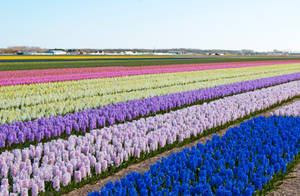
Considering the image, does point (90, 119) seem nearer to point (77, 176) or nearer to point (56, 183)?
point (77, 176)

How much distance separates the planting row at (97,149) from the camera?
19.2ft

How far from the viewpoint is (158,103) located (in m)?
13.4

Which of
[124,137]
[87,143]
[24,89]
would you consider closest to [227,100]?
[124,137]

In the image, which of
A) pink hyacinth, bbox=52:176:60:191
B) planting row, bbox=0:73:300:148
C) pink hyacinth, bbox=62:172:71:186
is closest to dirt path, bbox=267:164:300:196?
pink hyacinth, bbox=62:172:71:186

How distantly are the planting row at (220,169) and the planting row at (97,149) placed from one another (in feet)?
3.40

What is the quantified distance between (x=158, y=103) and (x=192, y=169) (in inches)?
291

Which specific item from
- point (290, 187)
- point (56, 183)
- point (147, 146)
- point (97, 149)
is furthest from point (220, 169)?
point (97, 149)

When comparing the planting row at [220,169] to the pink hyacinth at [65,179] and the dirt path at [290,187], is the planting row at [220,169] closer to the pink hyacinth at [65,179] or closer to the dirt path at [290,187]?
the dirt path at [290,187]

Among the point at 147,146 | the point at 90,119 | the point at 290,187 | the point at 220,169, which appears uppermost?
the point at 220,169

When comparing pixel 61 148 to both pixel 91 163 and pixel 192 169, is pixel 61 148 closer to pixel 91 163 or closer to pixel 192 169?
pixel 91 163

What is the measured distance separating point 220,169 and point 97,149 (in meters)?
3.26

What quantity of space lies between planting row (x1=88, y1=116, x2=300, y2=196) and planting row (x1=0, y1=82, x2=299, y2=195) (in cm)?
104

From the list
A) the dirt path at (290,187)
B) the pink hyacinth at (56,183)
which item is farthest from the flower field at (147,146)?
the dirt path at (290,187)

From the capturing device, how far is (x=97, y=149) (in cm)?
765
